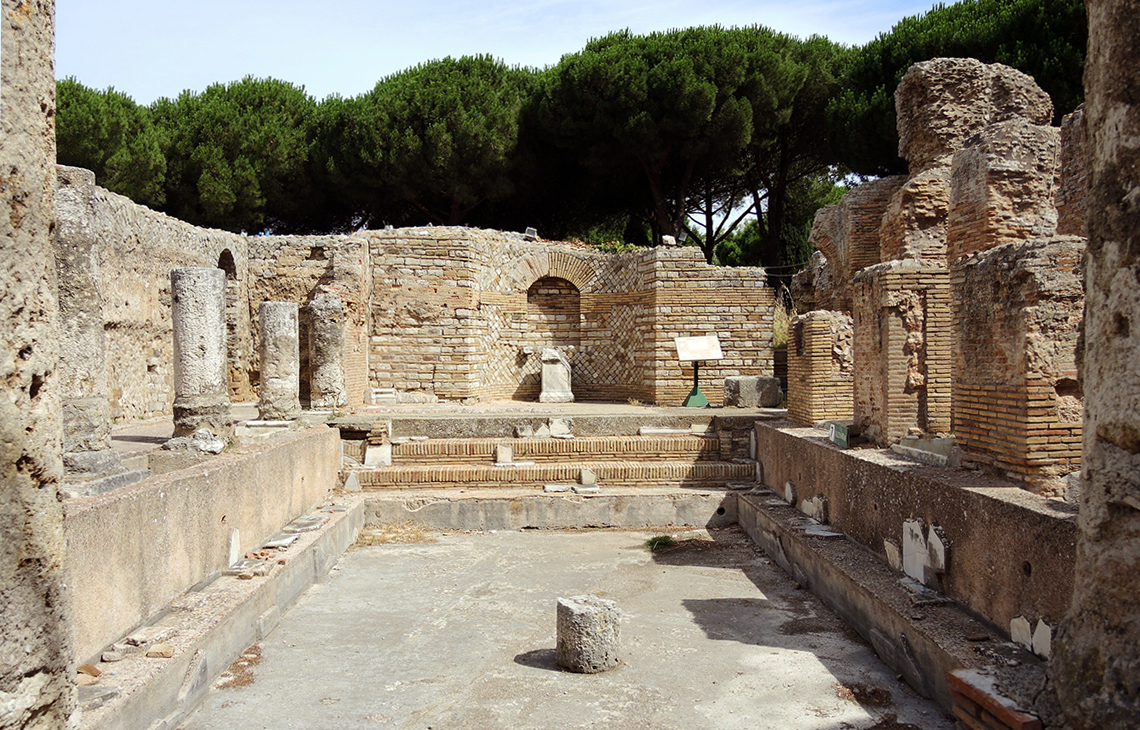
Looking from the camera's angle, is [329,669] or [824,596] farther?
[824,596]

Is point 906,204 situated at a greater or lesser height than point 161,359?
greater

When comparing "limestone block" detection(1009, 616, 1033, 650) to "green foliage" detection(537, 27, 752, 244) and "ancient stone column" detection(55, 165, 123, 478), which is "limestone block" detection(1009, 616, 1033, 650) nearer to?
"ancient stone column" detection(55, 165, 123, 478)

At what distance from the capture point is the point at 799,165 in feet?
76.3

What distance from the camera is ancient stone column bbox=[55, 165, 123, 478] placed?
17.3 ft

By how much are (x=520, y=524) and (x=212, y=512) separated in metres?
3.84

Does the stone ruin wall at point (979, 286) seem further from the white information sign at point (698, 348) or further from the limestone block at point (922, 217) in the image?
the white information sign at point (698, 348)

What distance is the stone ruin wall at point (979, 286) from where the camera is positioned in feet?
15.4

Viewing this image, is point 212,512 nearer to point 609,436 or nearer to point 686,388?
point 609,436

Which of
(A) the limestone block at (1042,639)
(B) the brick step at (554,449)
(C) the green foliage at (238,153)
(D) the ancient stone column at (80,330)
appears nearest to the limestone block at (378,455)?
(B) the brick step at (554,449)

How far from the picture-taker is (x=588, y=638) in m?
4.90

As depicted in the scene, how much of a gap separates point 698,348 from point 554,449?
3.93 m

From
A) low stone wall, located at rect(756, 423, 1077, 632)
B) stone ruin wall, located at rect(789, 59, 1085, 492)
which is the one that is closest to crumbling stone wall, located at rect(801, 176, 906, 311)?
stone ruin wall, located at rect(789, 59, 1085, 492)

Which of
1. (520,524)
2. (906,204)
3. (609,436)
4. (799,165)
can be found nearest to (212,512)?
(520,524)

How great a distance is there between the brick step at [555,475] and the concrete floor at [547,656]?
1.88m
